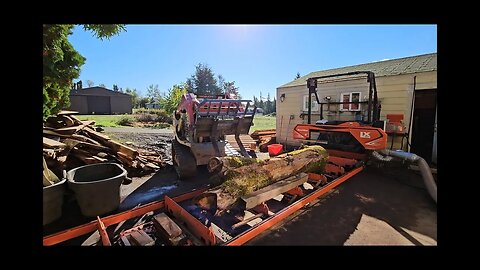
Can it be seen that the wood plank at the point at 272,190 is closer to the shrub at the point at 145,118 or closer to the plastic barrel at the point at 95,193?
the plastic barrel at the point at 95,193

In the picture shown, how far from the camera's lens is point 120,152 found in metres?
5.88

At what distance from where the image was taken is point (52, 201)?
304 centimetres

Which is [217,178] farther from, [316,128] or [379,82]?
[379,82]

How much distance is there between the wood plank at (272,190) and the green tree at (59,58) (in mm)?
3559

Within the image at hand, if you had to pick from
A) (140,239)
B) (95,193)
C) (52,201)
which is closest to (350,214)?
(140,239)

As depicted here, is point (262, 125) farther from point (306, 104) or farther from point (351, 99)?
point (351, 99)

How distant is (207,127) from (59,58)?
2.98 metres

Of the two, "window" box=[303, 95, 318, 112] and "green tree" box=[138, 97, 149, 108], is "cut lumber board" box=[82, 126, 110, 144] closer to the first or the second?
"window" box=[303, 95, 318, 112]
